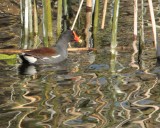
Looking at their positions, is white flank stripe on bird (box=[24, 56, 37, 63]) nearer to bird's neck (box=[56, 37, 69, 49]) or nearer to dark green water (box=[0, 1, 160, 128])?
dark green water (box=[0, 1, 160, 128])

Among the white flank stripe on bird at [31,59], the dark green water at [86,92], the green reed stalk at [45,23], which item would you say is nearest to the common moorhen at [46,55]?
the white flank stripe on bird at [31,59]

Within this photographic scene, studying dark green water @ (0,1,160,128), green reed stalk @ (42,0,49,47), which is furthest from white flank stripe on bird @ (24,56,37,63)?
green reed stalk @ (42,0,49,47)

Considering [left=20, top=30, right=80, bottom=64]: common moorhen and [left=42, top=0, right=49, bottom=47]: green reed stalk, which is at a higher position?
[left=42, top=0, right=49, bottom=47]: green reed stalk

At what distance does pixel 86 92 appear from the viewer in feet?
29.6

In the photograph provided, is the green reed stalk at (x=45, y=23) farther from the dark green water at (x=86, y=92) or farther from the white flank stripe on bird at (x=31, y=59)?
the white flank stripe on bird at (x=31, y=59)

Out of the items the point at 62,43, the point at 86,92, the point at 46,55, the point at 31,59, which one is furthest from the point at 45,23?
the point at 86,92

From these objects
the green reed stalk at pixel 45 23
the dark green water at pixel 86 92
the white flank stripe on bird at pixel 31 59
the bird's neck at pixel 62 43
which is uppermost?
the green reed stalk at pixel 45 23

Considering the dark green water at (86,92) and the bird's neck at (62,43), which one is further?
the bird's neck at (62,43)

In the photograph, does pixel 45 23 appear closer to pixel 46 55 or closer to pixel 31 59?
pixel 46 55

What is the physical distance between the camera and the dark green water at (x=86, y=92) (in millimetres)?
7605

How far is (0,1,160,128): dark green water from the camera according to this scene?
7605 mm

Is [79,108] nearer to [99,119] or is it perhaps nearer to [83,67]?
[99,119]

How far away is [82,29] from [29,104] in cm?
789

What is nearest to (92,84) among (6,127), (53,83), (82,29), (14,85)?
(53,83)
